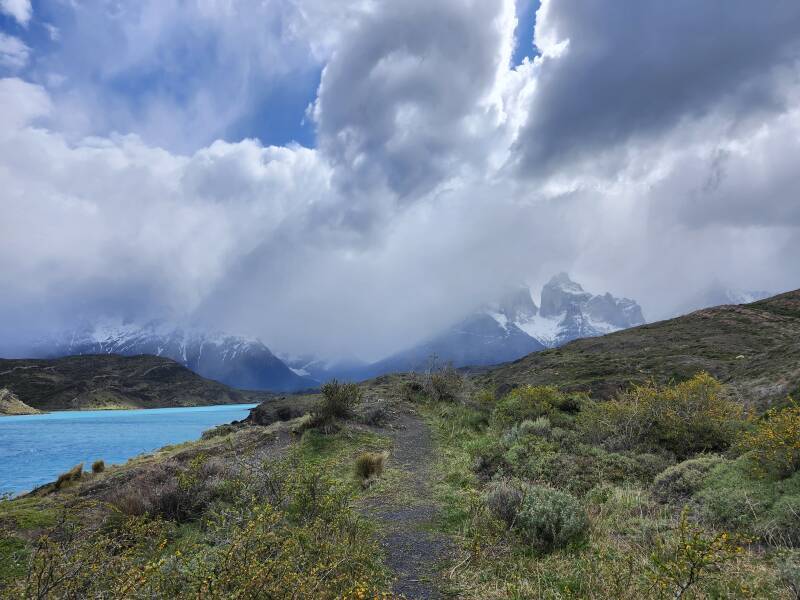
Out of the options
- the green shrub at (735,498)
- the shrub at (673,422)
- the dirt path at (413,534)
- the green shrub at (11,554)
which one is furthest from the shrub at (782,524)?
the green shrub at (11,554)

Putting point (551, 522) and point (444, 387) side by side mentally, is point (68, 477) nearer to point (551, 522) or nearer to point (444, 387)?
point (551, 522)

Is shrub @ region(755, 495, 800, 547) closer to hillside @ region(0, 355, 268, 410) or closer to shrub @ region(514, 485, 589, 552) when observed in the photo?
shrub @ region(514, 485, 589, 552)

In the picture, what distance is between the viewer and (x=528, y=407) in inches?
746

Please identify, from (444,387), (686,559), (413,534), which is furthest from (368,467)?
(444,387)

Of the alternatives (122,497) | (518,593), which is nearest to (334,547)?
(518,593)

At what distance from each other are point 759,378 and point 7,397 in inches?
6611

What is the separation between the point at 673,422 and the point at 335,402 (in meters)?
13.5

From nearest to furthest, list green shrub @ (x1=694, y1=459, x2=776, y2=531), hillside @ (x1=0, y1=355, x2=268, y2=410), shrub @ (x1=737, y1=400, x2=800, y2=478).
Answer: green shrub @ (x1=694, y1=459, x2=776, y2=531), shrub @ (x1=737, y1=400, x2=800, y2=478), hillside @ (x1=0, y1=355, x2=268, y2=410)

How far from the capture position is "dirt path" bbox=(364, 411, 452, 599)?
5.88 m

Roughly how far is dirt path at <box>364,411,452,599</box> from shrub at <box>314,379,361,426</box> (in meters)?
5.72

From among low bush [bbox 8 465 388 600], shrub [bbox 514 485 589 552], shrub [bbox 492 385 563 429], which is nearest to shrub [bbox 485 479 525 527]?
shrub [bbox 514 485 589 552]

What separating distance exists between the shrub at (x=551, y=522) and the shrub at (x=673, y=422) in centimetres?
609

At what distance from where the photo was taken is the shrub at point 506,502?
7688mm

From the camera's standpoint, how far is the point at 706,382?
13.7 meters
